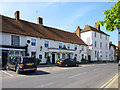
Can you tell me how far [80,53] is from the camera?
34.2m

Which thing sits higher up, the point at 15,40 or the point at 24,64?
the point at 15,40

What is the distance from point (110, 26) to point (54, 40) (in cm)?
1993

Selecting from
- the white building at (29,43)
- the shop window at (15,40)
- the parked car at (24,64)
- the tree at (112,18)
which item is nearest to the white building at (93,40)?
the white building at (29,43)

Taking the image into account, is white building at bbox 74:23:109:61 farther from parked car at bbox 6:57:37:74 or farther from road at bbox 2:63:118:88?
parked car at bbox 6:57:37:74

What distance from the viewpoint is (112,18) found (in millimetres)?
7000

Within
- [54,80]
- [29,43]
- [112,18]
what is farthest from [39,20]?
[112,18]

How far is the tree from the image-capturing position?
655cm

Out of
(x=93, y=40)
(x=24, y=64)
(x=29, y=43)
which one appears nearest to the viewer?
(x=24, y=64)

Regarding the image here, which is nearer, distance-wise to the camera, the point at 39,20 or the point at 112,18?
the point at 112,18

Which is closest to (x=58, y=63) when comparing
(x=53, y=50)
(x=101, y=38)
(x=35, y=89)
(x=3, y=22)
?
(x=53, y=50)

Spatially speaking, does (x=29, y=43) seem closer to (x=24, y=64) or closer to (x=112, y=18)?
(x=24, y=64)

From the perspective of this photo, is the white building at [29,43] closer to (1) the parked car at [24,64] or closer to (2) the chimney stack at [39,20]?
(2) the chimney stack at [39,20]

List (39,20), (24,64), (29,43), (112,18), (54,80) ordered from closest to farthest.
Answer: (112,18)
(54,80)
(24,64)
(29,43)
(39,20)

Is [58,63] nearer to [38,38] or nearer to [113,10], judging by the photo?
[38,38]
